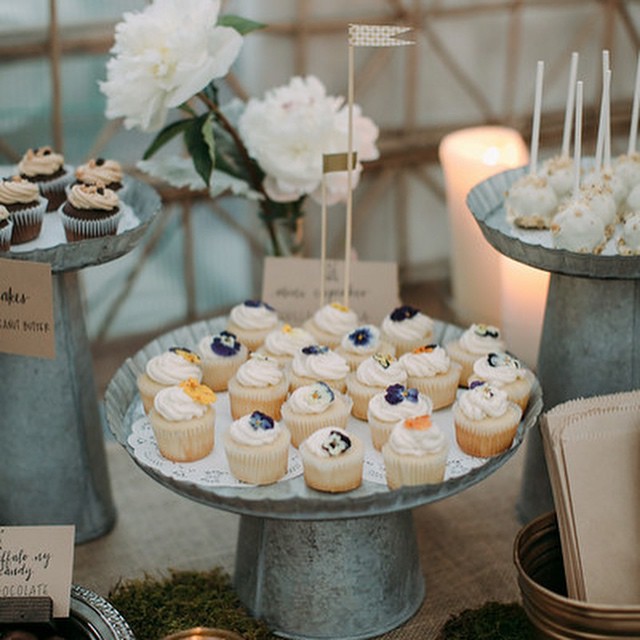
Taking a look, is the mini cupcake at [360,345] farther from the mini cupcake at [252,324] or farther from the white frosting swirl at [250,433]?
the white frosting swirl at [250,433]

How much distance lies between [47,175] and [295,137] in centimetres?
45

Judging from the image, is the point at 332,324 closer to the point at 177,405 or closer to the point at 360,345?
the point at 360,345

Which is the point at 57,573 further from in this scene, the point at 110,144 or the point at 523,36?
the point at 523,36

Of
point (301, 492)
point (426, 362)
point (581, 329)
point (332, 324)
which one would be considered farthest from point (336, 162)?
point (301, 492)

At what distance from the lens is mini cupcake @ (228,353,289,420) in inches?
64.2

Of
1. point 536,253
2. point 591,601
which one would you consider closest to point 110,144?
point 536,253

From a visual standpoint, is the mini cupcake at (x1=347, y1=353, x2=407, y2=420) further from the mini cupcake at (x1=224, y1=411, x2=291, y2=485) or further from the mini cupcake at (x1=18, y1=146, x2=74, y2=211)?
the mini cupcake at (x1=18, y1=146, x2=74, y2=211)

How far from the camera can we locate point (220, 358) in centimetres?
174

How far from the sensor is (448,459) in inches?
60.3

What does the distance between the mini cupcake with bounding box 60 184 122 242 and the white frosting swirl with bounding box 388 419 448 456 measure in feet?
1.96

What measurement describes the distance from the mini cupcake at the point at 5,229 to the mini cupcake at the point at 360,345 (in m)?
0.56

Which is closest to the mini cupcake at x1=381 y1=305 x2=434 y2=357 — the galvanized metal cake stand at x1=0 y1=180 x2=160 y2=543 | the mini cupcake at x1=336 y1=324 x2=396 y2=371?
the mini cupcake at x1=336 y1=324 x2=396 y2=371

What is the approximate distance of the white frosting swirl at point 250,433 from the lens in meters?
1.46

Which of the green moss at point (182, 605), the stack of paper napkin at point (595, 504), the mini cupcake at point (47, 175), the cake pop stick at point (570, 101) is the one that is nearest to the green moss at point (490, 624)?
the stack of paper napkin at point (595, 504)
